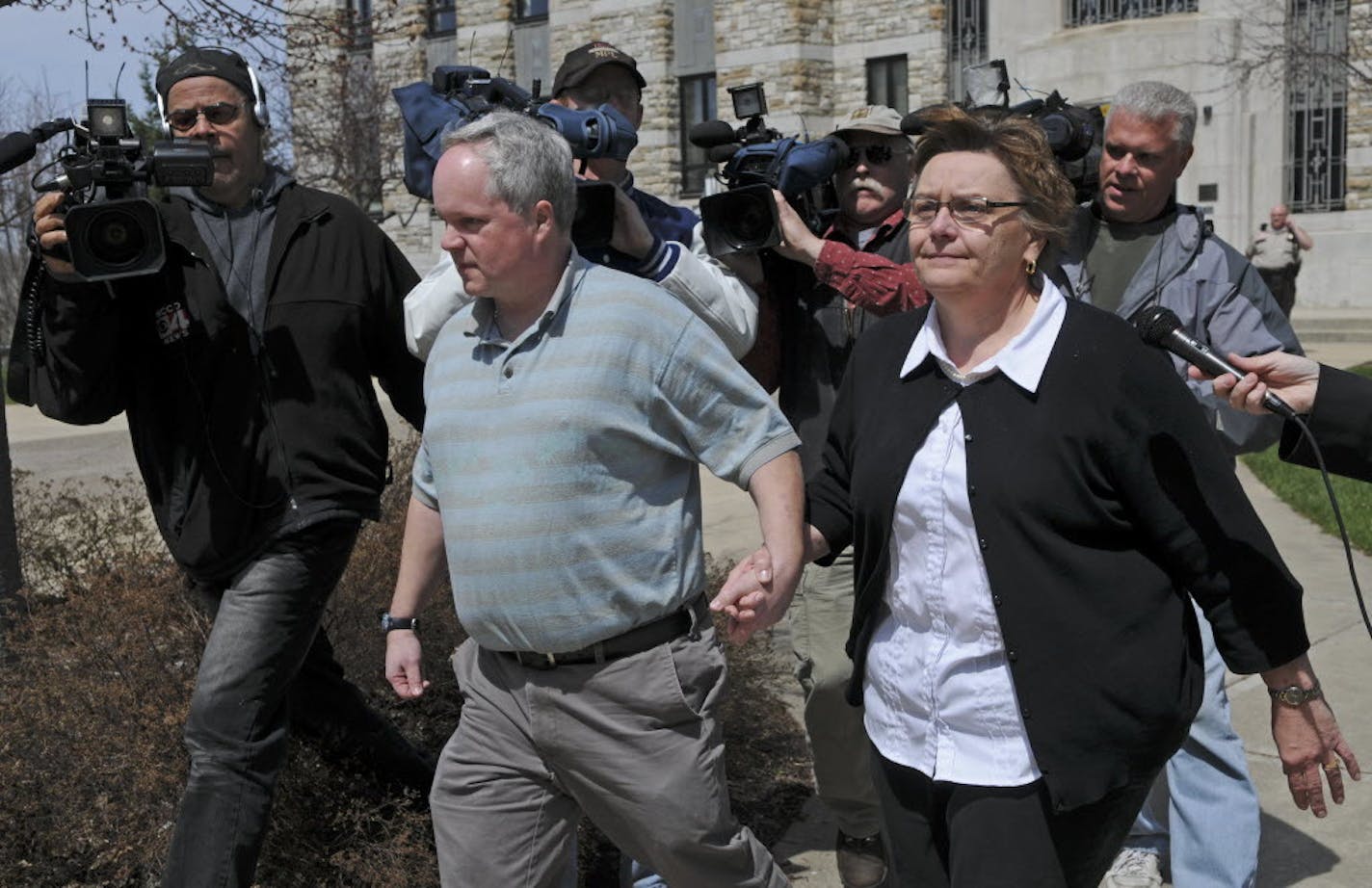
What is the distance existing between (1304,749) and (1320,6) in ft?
86.2

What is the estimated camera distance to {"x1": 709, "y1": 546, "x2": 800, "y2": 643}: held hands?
9.61ft

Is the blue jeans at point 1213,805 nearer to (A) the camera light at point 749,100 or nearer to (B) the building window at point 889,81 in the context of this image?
(A) the camera light at point 749,100

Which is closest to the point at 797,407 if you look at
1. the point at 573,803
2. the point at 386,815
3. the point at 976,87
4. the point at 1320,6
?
the point at 976,87

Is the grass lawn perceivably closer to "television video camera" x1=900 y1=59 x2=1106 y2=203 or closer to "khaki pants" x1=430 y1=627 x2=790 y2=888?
"television video camera" x1=900 y1=59 x2=1106 y2=203

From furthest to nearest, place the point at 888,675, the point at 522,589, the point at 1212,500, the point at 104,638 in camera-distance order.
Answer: the point at 104,638 → the point at 522,589 → the point at 888,675 → the point at 1212,500

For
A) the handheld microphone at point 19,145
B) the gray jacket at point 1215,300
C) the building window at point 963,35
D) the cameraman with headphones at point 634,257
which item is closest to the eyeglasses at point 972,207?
the cameraman with headphones at point 634,257

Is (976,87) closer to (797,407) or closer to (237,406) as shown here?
(797,407)

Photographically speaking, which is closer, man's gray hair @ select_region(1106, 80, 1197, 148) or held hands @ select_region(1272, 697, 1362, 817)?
held hands @ select_region(1272, 697, 1362, 817)

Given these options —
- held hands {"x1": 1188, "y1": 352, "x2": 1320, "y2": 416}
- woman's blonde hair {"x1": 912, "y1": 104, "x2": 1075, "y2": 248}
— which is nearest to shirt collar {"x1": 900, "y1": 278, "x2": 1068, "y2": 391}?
woman's blonde hair {"x1": 912, "y1": 104, "x2": 1075, "y2": 248}

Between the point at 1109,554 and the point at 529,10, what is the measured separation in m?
36.1

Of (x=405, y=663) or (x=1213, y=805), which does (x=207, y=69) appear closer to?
(x=405, y=663)

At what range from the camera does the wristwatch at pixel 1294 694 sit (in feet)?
9.21

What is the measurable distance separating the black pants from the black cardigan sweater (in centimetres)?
8

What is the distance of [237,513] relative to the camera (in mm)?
3887
